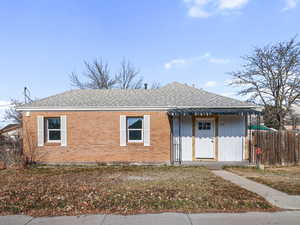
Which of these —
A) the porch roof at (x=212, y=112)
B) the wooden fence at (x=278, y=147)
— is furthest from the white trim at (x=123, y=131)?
the wooden fence at (x=278, y=147)

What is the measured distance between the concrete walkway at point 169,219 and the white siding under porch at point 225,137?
24.8 ft

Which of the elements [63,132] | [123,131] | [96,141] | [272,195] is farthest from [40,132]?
[272,195]

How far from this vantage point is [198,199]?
5.63 meters

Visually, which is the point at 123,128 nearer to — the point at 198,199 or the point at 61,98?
the point at 61,98

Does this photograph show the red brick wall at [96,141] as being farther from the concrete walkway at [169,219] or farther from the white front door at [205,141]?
the concrete walkway at [169,219]

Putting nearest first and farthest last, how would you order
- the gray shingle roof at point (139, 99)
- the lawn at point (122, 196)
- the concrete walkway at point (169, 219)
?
the concrete walkway at point (169, 219), the lawn at point (122, 196), the gray shingle roof at point (139, 99)

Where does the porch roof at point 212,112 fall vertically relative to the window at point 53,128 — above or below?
above

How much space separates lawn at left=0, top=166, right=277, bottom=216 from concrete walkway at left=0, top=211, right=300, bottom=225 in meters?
0.25

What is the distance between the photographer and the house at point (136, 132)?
40.3ft

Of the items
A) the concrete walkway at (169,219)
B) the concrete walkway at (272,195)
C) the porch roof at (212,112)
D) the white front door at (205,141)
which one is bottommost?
the concrete walkway at (272,195)

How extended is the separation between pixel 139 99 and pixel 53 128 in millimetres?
5280

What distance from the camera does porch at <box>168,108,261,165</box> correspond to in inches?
481

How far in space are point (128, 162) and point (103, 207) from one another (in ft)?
23.9

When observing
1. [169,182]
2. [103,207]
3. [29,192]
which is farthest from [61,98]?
[103,207]
